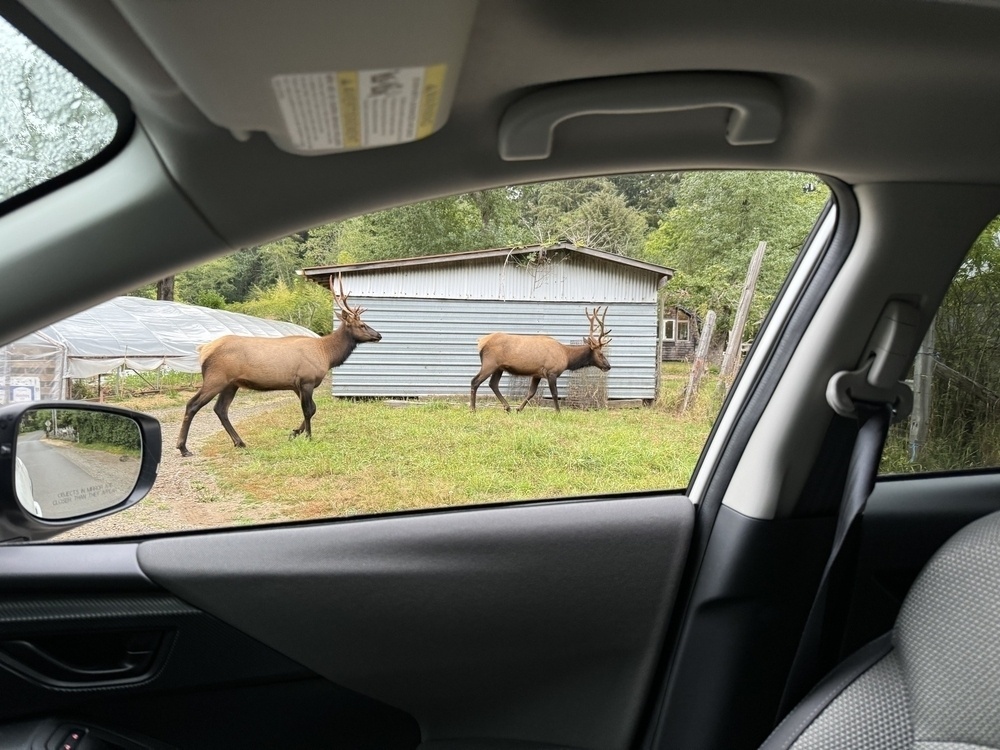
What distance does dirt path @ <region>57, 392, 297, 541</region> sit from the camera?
1.75 metres

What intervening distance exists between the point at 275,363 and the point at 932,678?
157 centimetres

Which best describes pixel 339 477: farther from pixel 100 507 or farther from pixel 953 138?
pixel 953 138

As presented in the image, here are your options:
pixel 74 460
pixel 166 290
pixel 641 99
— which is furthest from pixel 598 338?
pixel 74 460

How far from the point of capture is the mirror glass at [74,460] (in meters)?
1.49

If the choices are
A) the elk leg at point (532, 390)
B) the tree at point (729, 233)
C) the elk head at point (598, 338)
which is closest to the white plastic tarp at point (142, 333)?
the elk leg at point (532, 390)

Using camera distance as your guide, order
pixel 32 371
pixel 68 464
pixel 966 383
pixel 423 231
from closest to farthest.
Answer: pixel 32 371, pixel 68 464, pixel 423 231, pixel 966 383

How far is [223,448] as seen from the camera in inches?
71.9

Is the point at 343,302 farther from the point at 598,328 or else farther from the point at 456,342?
the point at 598,328

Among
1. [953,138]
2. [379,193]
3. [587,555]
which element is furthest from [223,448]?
[953,138]

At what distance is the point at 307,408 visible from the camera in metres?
1.90

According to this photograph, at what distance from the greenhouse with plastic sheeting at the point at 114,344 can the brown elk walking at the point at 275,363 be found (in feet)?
0.11

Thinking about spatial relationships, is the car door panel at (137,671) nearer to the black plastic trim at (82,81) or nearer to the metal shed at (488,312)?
the metal shed at (488,312)

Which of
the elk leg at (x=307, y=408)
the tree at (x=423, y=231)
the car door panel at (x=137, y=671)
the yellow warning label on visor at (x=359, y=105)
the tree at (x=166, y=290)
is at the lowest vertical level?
the car door panel at (x=137, y=671)

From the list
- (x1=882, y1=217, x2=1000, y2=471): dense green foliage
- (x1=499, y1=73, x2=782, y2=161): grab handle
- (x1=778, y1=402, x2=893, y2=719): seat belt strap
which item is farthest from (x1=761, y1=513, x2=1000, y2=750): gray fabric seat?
(x1=499, y1=73, x2=782, y2=161): grab handle
